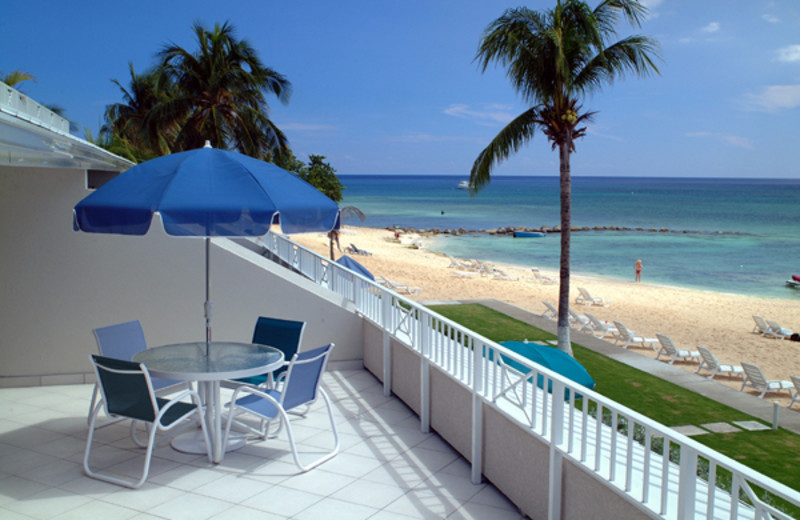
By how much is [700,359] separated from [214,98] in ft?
52.8

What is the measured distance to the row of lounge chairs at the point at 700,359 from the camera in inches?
448

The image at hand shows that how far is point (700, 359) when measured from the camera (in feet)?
43.5

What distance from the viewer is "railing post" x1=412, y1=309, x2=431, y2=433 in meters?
5.86

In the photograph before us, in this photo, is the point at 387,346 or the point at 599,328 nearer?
the point at 387,346

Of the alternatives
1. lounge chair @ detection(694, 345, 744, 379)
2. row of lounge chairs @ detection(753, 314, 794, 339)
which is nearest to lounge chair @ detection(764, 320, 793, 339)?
row of lounge chairs @ detection(753, 314, 794, 339)

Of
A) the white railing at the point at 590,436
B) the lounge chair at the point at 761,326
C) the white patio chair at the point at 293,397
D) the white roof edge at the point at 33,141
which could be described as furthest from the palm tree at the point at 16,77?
the lounge chair at the point at 761,326

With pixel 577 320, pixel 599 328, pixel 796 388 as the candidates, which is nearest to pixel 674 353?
pixel 796 388

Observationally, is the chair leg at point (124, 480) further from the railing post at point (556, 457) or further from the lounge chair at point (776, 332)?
the lounge chair at point (776, 332)

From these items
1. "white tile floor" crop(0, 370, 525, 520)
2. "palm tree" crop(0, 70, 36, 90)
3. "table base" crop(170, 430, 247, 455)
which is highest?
"palm tree" crop(0, 70, 36, 90)

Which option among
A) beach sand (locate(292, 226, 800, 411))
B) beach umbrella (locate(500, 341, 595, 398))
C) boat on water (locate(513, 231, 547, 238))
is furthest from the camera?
boat on water (locate(513, 231, 547, 238))

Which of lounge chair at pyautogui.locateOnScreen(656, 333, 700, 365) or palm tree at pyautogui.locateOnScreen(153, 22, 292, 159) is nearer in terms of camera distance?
lounge chair at pyautogui.locateOnScreen(656, 333, 700, 365)

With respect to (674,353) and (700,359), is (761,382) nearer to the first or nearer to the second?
(700,359)

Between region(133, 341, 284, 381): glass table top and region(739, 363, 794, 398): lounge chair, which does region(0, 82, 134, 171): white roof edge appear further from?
region(739, 363, 794, 398): lounge chair

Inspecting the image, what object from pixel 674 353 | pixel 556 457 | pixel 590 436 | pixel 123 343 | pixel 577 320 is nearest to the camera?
pixel 556 457
